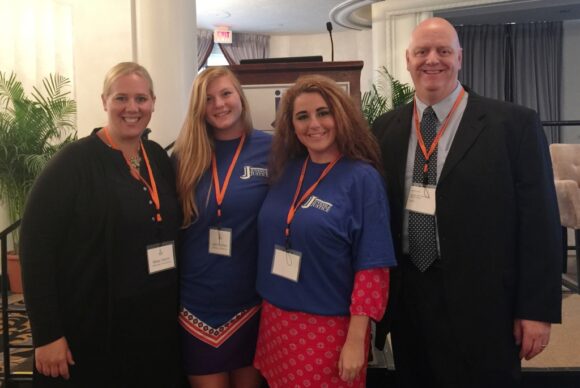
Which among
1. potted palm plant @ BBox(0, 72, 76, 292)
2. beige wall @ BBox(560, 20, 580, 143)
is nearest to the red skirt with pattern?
potted palm plant @ BBox(0, 72, 76, 292)

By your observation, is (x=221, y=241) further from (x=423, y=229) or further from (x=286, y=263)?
(x=423, y=229)

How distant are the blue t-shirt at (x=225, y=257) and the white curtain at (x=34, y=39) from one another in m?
4.09

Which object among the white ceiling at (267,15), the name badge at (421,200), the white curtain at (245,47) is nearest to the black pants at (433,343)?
the name badge at (421,200)

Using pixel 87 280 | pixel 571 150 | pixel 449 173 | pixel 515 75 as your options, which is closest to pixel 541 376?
pixel 449 173

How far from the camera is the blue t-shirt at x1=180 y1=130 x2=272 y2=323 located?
1675 mm

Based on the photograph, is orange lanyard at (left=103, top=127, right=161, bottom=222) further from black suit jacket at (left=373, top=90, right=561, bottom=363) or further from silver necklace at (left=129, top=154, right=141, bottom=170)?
black suit jacket at (left=373, top=90, right=561, bottom=363)

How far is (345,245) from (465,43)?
7.02 metres

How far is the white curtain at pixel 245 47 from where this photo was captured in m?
9.18

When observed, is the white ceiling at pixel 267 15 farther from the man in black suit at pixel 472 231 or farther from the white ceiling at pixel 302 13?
the man in black suit at pixel 472 231

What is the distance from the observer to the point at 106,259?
5.04 feet

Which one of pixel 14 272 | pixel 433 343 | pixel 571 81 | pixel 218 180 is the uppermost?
pixel 571 81

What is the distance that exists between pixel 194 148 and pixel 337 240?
0.66m

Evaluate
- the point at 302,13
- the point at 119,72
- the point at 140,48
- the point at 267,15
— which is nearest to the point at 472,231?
the point at 119,72

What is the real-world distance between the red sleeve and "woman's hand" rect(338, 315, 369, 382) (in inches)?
1.0
